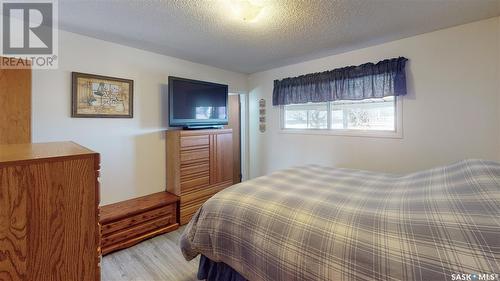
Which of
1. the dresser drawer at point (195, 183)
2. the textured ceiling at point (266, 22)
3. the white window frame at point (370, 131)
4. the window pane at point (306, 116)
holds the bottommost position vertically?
the dresser drawer at point (195, 183)

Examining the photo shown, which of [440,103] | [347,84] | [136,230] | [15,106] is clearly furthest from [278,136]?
[15,106]

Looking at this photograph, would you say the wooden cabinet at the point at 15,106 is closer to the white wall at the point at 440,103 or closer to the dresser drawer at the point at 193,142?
the dresser drawer at the point at 193,142

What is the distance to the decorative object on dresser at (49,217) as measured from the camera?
712 mm

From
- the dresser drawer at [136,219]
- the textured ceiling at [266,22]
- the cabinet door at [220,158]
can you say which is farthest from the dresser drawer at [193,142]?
the textured ceiling at [266,22]

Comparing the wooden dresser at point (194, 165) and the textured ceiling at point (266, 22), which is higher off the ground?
the textured ceiling at point (266, 22)

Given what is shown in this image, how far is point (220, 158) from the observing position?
3387mm

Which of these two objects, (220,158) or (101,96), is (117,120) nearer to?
(101,96)

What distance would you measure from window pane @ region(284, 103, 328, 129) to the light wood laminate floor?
8.10 ft

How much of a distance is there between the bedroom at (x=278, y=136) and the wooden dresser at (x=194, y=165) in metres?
0.03

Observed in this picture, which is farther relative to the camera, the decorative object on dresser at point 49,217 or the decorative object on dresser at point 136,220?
the decorative object on dresser at point 136,220

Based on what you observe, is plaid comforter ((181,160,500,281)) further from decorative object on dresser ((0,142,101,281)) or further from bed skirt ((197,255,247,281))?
decorative object on dresser ((0,142,101,281))

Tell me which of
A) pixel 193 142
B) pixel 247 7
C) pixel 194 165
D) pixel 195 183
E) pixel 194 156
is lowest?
pixel 195 183

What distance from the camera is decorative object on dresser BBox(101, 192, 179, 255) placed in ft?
7.35

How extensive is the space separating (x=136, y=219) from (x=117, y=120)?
120cm
